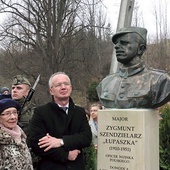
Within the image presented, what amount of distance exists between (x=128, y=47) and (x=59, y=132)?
134 centimetres

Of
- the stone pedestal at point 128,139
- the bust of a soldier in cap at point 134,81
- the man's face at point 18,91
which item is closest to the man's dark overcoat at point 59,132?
the stone pedestal at point 128,139

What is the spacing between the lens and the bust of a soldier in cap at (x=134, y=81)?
427 cm

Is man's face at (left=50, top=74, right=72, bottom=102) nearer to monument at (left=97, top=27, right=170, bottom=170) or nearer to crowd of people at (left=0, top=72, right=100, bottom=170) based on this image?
crowd of people at (left=0, top=72, right=100, bottom=170)

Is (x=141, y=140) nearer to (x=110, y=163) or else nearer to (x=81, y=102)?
(x=110, y=163)

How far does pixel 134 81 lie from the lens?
4.47 metres

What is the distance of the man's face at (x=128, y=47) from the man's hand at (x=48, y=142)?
1.34 metres

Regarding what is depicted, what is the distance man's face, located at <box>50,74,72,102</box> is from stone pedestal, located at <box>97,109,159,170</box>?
0.69 metres

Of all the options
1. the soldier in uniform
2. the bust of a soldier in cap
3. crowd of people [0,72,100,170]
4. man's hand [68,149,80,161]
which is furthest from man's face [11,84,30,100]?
man's hand [68,149,80,161]

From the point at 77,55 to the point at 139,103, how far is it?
1596cm

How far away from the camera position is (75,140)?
3828 mm

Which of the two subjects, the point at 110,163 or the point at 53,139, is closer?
the point at 53,139

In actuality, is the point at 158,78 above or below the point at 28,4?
below

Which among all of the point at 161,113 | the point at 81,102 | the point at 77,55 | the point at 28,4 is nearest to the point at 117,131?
the point at 161,113

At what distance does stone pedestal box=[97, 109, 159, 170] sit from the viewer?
13.6 ft
